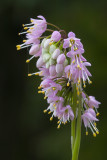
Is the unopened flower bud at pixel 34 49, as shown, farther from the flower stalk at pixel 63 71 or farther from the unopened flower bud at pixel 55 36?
the unopened flower bud at pixel 55 36

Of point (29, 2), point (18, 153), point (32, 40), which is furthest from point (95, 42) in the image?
point (32, 40)

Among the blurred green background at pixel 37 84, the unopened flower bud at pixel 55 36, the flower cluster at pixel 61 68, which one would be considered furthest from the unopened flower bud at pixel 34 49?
the blurred green background at pixel 37 84

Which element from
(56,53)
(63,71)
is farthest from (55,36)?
(63,71)

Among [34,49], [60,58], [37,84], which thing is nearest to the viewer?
[60,58]

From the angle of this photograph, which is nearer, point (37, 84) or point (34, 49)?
point (34, 49)

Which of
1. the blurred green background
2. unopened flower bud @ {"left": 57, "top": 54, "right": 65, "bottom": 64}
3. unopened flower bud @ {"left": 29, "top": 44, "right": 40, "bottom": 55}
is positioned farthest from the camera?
the blurred green background

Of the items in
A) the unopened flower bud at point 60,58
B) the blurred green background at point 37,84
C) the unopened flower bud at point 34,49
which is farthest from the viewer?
the blurred green background at point 37,84

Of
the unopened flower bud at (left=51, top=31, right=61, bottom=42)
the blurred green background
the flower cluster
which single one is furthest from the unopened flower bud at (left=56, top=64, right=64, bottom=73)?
the blurred green background

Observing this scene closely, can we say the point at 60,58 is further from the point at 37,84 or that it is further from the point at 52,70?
the point at 37,84

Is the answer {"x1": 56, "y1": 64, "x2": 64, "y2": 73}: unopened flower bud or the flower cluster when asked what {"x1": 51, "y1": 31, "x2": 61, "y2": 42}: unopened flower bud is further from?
{"x1": 56, "y1": 64, "x2": 64, "y2": 73}: unopened flower bud
